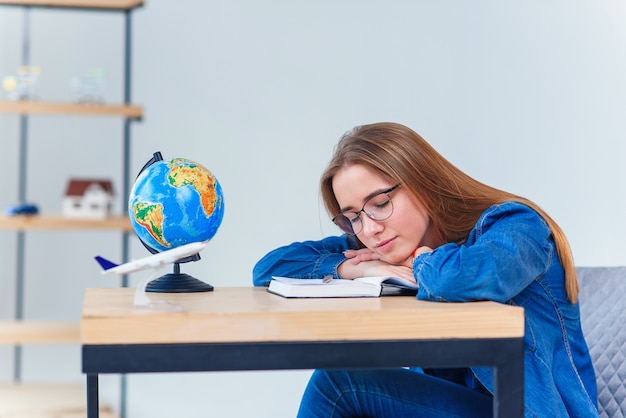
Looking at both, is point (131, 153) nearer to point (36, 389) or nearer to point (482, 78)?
point (36, 389)

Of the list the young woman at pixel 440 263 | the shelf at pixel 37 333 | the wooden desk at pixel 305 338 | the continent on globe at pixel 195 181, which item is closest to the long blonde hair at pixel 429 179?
the young woman at pixel 440 263

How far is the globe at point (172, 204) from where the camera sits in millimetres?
1304

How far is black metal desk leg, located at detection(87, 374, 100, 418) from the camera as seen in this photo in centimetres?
141

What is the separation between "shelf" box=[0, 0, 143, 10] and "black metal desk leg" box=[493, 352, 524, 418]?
251cm

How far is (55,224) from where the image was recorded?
3.02 meters

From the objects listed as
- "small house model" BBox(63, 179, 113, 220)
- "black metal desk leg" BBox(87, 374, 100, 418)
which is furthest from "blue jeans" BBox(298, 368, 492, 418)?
"small house model" BBox(63, 179, 113, 220)

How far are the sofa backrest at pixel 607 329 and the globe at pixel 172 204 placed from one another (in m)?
0.83

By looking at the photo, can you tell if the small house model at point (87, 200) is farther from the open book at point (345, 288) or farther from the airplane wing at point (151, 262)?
the airplane wing at point (151, 262)

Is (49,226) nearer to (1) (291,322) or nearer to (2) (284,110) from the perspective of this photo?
(2) (284,110)

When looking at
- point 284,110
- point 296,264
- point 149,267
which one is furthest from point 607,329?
point 284,110

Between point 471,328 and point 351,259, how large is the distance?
51cm

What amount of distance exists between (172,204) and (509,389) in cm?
59

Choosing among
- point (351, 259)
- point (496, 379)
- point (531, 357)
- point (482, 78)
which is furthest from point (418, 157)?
point (482, 78)

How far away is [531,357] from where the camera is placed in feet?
3.95
